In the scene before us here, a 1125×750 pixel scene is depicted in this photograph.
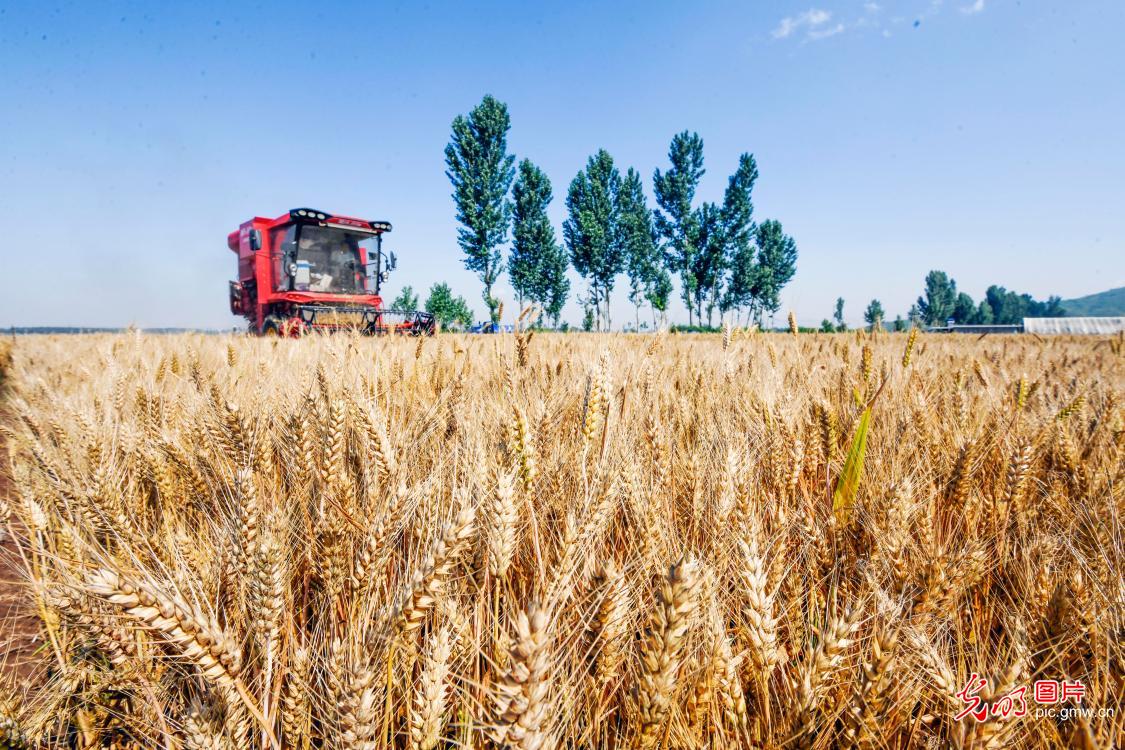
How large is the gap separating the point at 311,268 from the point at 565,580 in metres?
13.0

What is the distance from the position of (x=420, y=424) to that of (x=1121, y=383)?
403 centimetres

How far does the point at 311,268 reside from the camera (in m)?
11.6

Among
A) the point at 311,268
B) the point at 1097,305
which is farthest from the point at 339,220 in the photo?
the point at 1097,305

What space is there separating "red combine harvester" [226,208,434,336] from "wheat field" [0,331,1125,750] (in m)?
8.88

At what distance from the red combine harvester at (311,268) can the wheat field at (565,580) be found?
8.88 meters

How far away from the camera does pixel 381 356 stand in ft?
8.52

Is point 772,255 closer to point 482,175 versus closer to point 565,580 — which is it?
point 482,175

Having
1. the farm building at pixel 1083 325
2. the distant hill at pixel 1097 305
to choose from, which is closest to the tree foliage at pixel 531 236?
the farm building at pixel 1083 325

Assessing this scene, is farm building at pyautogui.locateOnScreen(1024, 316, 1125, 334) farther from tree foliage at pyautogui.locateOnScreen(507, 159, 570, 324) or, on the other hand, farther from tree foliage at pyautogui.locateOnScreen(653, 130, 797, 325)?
tree foliage at pyautogui.locateOnScreen(507, 159, 570, 324)

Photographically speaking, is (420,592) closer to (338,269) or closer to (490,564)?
(490,564)

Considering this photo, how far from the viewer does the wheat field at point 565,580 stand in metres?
0.64

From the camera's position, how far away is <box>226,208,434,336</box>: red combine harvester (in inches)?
421

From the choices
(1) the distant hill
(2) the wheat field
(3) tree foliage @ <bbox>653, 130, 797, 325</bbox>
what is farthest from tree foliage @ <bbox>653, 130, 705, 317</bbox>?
(1) the distant hill


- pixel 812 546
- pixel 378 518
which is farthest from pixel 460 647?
pixel 812 546
